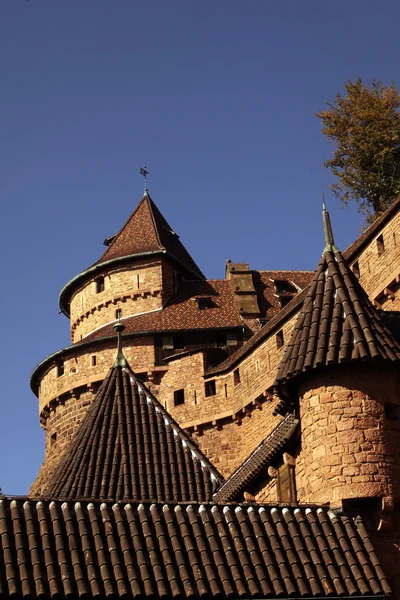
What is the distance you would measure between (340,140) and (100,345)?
10.7m

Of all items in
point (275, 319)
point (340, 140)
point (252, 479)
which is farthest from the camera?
point (340, 140)

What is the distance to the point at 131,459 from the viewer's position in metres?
19.5

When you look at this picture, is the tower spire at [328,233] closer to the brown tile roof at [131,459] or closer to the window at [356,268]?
the brown tile roof at [131,459]

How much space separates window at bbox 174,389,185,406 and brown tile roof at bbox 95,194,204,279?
754 cm

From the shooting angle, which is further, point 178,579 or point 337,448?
point 337,448

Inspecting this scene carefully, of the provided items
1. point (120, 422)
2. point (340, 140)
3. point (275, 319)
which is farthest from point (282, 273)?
point (120, 422)

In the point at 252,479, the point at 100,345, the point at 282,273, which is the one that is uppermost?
the point at 282,273

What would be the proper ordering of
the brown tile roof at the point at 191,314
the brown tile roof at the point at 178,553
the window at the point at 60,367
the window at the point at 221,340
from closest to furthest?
the brown tile roof at the point at 178,553
the window at the point at 221,340
the brown tile roof at the point at 191,314
the window at the point at 60,367

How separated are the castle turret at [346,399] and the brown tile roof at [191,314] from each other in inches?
965

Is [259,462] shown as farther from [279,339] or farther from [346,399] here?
[279,339]

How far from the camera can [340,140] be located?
39938 millimetres

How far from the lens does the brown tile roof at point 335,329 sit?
14297 millimetres

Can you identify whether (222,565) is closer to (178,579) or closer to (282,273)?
(178,579)

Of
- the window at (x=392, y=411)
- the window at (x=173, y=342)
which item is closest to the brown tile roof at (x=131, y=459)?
the window at (x=392, y=411)
